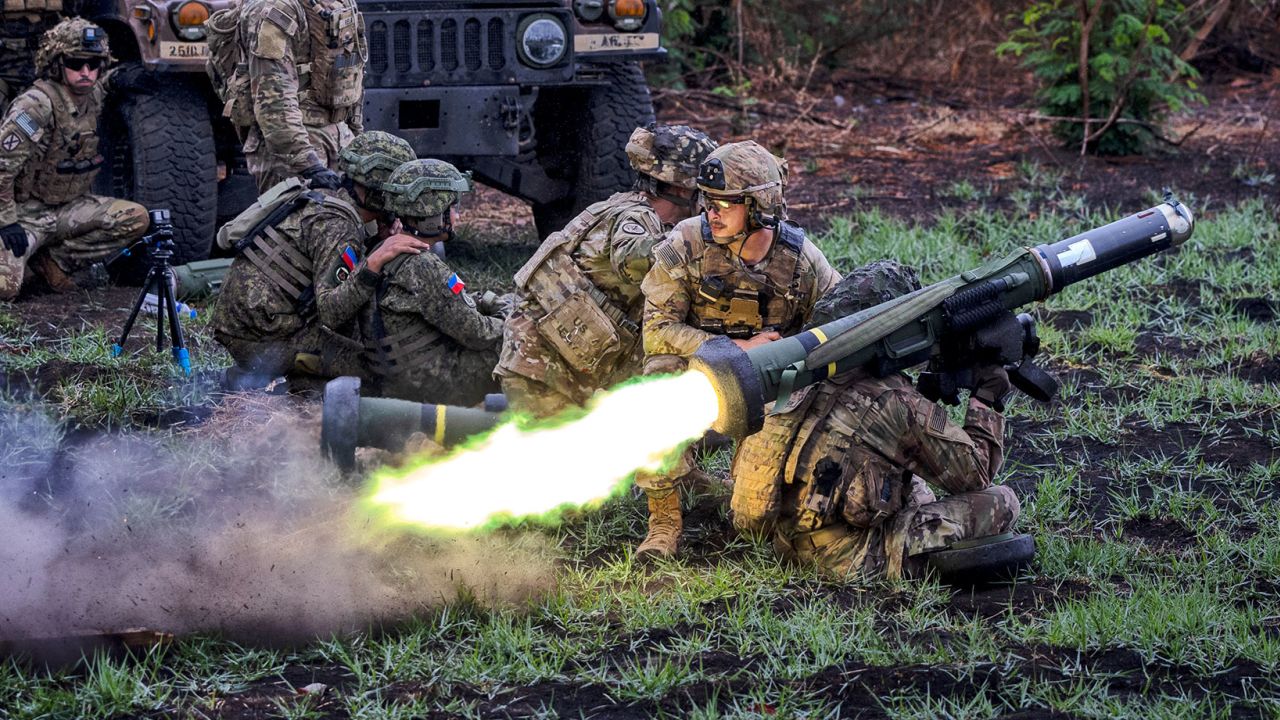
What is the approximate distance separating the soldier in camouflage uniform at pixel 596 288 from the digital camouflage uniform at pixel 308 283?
0.66 meters

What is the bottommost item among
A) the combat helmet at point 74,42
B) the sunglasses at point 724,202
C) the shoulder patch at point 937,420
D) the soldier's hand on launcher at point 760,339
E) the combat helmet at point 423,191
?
the shoulder patch at point 937,420

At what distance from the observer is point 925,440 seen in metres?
4.79

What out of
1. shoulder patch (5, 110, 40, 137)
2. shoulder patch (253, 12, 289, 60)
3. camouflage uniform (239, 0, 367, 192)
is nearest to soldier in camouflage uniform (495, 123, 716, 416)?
camouflage uniform (239, 0, 367, 192)

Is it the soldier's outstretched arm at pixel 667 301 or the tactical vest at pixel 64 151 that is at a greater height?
the soldier's outstretched arm at pixel 667 301

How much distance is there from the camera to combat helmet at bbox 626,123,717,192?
545 cm

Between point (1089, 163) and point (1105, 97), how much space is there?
501 mm

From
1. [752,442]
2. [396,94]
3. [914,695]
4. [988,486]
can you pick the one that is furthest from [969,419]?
[396,94]

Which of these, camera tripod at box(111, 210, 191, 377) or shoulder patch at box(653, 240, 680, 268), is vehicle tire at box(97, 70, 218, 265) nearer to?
camera tripod at box(111, 210, 191, 377)

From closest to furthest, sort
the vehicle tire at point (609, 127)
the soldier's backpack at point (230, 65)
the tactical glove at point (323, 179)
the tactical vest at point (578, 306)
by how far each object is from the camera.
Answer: the tactical vest at point (578, 306), the tactical glove at point (323, 179), the soldier's backpack at point (230, 65), the vehicle tire at point (609, 127)

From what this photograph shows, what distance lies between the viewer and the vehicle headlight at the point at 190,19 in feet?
26.0

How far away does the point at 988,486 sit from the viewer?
4.96 m

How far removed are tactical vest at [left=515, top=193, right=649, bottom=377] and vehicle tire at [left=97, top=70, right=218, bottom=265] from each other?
3.30m

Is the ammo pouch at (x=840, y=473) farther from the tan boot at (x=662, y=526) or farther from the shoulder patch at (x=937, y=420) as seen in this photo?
the tan boot at (x=662, y=526)

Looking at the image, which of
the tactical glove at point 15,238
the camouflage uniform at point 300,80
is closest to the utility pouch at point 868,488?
the camouflage uniform at point 300,80
